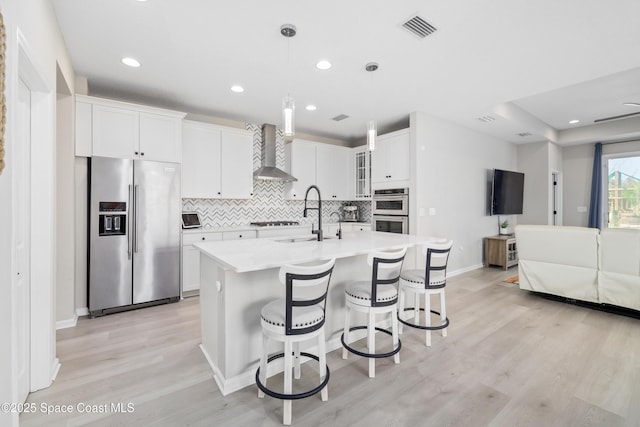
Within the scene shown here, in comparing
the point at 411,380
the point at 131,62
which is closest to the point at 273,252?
the point at 411,380

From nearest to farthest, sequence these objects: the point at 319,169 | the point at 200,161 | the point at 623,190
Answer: the point at 200,161 → the point at 319,169 → the point at 623,190

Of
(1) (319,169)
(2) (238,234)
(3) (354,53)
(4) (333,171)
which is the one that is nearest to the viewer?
(3) (354,53)

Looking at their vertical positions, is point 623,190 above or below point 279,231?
above

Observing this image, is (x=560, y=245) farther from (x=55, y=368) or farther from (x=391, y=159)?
(x=55, y=368)

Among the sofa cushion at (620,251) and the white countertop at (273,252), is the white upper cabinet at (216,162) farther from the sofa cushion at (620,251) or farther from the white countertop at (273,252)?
the sofa cushion at (620,251)

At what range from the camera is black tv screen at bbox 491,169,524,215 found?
5732 mm

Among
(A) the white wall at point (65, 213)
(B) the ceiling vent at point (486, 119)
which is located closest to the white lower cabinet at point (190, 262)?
(A) the white wall at point (65, 213)

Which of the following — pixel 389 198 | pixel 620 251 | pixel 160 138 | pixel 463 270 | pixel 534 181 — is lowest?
pixel 463 270

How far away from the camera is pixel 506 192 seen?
5.87 metres

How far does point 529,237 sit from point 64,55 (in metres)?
5.53

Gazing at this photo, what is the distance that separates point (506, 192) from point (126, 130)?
6649 millimetres

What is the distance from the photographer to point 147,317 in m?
3.23

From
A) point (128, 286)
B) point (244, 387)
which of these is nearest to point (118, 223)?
point (128, 286)

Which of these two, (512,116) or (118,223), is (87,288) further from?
(512,116)
